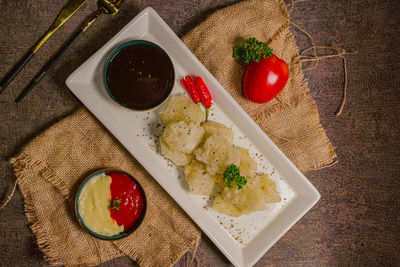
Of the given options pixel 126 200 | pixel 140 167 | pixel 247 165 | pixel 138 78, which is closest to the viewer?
pixel 138 78

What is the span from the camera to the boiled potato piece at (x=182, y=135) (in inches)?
103

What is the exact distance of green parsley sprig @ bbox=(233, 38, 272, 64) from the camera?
2.74 metres

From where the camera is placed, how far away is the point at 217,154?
8.64 ft

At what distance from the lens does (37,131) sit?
114 inches

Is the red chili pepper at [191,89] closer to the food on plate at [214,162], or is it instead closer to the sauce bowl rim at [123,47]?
the food on plate at [214,162]

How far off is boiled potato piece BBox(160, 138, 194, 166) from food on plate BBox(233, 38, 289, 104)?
0.85 metres

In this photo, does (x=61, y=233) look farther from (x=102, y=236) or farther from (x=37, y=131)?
(x=37, y=131)

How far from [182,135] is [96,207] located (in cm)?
97

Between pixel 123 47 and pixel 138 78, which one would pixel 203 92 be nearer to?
pixel 138 78

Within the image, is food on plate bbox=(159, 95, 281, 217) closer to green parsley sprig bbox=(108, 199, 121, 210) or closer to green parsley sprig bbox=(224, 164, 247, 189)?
green parsley sprig bbox=(224, 164, 247, 189)

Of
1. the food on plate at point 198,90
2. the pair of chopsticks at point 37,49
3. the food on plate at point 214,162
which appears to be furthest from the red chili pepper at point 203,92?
the pair of chopsticks at point 37,49

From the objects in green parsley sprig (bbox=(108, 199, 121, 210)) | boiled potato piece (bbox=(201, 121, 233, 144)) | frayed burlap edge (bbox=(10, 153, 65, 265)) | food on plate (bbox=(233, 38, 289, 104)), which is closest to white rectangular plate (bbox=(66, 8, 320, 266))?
boiled potato piece (bbox=(201, 121, 233, 144))

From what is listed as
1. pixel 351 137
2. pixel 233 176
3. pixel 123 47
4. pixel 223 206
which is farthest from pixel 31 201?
pixel 351 137

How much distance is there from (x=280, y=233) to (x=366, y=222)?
108cm
